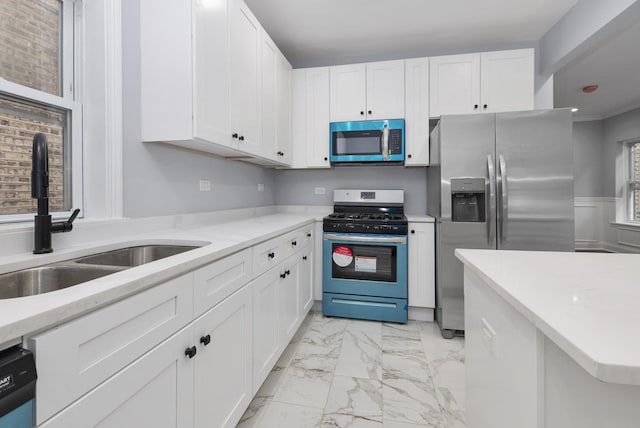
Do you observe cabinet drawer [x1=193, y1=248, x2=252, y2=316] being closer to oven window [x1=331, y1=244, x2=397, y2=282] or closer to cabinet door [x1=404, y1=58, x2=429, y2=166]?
oven window [x1=331, y1=244, x2=397, y2=282]

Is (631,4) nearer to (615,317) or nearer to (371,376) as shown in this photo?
(615,317)

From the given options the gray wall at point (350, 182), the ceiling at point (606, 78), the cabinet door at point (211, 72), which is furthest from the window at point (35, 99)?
the ceiling at point (606, 78)

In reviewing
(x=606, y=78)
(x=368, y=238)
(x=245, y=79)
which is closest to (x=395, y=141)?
(x=368, y=238)

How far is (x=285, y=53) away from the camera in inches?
124

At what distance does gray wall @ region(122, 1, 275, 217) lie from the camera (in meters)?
1.49

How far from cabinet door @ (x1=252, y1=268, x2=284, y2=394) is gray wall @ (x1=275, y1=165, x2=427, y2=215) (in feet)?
5.51

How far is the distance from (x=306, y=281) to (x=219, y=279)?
139cm

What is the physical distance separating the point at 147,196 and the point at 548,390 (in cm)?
180

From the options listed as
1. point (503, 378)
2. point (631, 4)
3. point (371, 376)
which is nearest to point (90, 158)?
point (503, 378)

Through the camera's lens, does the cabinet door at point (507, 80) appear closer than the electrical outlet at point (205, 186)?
No

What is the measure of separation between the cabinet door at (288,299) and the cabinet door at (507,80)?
7.37 feet

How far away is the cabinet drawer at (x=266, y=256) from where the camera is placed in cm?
148

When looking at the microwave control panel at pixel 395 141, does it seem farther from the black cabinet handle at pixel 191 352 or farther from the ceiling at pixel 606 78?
the black cabinet handle at pixel 191 352

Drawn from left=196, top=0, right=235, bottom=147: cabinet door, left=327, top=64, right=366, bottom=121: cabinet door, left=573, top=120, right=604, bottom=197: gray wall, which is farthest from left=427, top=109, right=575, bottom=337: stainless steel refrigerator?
left=573, top=120, right=604, bottom=197: gray wall
